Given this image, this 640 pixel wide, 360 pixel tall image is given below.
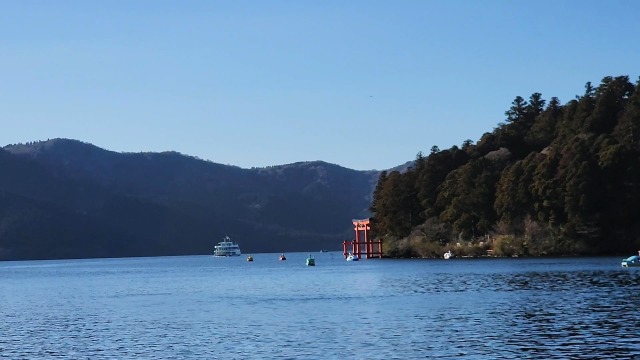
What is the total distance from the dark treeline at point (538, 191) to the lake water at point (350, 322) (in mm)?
55215

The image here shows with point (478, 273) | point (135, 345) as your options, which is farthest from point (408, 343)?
point (478, 273)

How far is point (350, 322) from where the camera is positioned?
194 ft

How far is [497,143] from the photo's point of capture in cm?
19588

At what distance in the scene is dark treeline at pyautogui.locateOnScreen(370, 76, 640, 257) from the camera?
153125 mm

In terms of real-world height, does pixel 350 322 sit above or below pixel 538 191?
below

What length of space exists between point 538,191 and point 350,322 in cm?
10191

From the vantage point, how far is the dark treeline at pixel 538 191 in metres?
153

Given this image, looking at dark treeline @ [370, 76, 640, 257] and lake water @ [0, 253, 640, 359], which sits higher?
dark treeline @ [370, 76, 640, 257]

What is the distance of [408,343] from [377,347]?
6.12ft

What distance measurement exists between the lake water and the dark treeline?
5522 centimetres

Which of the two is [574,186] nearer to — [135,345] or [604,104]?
[604,104]

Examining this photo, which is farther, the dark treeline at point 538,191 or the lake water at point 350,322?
the dark treeline at point 538,191

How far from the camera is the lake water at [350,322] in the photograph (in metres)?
46.4

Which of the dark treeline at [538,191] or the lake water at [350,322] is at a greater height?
the dark treeline at [538,191]
